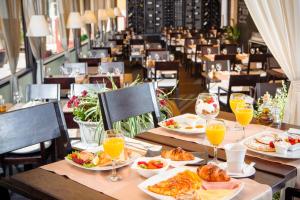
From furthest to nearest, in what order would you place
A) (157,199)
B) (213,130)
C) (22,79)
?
1. (22,79)
2. (213,130)
3. (157,199)

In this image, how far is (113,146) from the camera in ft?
5.73

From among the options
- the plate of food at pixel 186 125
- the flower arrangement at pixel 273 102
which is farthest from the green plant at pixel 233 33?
the plate of food at pixel 186 125

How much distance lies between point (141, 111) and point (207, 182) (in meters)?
1.09

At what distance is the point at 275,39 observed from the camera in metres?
2.89

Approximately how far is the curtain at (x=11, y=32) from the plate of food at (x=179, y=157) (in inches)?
160

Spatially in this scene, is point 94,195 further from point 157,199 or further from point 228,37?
point 228,37

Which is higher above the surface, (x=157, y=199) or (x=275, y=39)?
(x=275, y=39)

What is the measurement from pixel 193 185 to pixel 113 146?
1.21ft

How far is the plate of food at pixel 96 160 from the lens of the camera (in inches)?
72.4

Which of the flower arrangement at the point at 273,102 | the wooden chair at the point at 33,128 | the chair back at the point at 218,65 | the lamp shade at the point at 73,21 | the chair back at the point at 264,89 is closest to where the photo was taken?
the wooden chair at the point at 33,128

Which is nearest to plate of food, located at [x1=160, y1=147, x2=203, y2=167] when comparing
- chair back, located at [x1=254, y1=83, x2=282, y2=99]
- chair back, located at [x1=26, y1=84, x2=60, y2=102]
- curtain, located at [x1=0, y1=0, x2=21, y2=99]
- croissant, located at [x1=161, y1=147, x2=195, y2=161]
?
croissant, located at [x1=161, y1=147, x2=195, y2=161]

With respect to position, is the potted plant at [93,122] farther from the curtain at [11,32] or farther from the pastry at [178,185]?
the curtain at [11,32]

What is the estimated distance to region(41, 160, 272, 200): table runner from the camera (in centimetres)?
160

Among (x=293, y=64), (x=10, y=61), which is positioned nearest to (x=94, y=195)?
(x=293, y=64)
